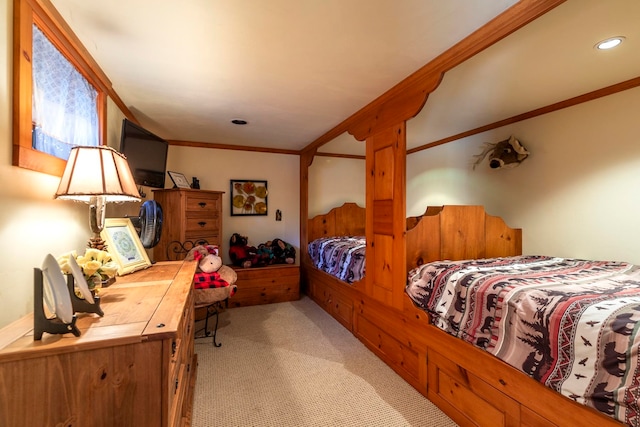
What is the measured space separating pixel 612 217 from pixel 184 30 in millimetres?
3395

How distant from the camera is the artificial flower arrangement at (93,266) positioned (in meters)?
0.98

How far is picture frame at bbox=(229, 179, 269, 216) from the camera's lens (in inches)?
163

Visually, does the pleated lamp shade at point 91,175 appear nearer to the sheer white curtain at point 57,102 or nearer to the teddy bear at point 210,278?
the sheer white curtain at point 57,102

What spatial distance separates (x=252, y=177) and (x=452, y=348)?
11.1 ft

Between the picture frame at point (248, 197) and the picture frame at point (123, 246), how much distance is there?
2.37 m

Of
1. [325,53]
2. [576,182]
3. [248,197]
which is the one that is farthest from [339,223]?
[325,53]

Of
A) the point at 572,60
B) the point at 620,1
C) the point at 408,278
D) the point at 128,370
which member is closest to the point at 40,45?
the point at 128,370

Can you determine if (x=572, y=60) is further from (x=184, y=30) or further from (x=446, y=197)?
(x=184, y=30)

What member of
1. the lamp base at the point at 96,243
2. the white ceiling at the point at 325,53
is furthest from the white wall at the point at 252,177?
the lamp base at the point at 96,243

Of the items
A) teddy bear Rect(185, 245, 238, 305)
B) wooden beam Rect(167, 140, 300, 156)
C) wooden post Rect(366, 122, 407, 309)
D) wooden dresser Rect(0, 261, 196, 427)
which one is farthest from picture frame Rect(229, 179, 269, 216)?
wooden dresser Rect(0, 261, 196, 427)

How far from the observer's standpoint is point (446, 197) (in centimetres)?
391

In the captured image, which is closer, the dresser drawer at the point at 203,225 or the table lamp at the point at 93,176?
the table lamp at the point at 93,176

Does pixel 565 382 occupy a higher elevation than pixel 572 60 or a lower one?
lower

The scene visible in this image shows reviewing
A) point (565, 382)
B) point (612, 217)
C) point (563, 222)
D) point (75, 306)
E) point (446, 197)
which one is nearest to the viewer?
point (75, 306)
